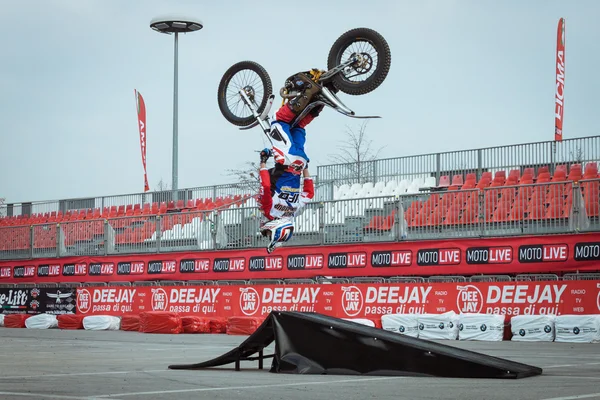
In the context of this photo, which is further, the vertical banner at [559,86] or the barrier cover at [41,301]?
the barrier cover at [41,301]

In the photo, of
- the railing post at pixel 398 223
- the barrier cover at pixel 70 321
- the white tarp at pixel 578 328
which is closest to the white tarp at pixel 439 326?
the white tarp at pixel 578 328

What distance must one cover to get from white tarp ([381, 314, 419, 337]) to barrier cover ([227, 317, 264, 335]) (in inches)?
169

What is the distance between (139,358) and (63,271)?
20.0 metres

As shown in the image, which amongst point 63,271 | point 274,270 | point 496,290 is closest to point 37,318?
point 63,271

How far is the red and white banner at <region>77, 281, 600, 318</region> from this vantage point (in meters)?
21.4

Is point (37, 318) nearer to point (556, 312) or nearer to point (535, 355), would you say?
point (556, 312)

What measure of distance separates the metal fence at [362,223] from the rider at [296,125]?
13.3 m

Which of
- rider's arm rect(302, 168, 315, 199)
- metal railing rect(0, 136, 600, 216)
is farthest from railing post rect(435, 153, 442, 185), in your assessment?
rider's arm rect(302, 168, 315, 199)

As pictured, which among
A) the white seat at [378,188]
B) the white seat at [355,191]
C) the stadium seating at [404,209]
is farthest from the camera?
the white seat at [355,191]

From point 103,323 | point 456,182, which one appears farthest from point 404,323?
point 103,323

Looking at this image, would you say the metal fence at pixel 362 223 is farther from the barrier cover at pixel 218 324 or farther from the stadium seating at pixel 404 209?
the barrier cover at pixel 218 324

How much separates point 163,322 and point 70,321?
5173mm

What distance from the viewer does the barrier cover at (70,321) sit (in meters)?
30.6

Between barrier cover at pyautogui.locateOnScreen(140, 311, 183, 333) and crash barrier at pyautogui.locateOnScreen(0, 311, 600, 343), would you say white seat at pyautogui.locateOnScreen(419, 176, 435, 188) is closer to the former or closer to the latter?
crash barrier at pyautogui.locateOnScreen(0, 311, 600, 343)
